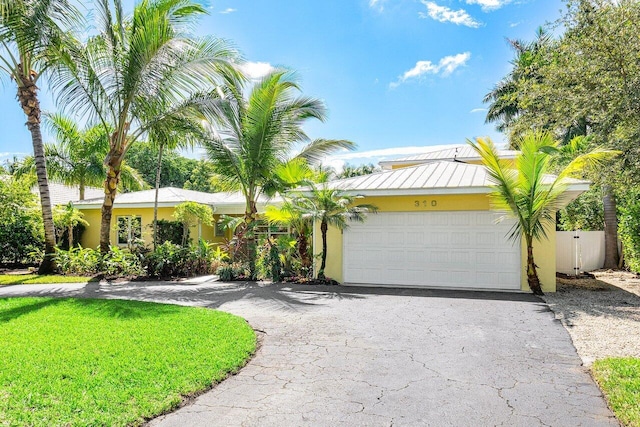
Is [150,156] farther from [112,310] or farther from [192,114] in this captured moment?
[112,310]

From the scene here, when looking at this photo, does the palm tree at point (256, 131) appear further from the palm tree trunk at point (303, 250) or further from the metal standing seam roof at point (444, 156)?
the metal standing seam roof at point (444, 156)

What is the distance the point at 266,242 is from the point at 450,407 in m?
10.7

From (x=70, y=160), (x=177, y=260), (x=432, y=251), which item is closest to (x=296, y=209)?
(x=432, y=251)

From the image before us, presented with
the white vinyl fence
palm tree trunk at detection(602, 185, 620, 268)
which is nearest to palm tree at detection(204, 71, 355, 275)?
the white vinyl fence

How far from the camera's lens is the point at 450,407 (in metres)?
4.07

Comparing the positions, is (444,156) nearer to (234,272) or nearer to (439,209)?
(439,209)

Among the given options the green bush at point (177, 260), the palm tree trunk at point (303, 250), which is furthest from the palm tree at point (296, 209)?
the green bush at point (177, 260)

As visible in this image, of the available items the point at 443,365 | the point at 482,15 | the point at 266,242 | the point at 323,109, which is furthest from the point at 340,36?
the point at 443,365

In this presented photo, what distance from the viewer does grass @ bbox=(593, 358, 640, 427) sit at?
3844 millimetres

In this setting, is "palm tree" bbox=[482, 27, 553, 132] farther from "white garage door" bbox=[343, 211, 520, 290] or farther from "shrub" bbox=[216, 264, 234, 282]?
"shrub" bbox=[216, 264, 234, 282]

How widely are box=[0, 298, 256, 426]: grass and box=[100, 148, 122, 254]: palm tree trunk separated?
598cm

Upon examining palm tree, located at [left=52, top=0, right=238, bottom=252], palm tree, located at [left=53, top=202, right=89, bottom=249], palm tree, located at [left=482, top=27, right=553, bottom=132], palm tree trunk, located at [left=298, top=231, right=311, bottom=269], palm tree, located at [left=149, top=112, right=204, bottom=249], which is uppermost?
palm tree, located at [left=482, top=27, right=553, bottom=132]

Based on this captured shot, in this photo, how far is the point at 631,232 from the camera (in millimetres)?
15008

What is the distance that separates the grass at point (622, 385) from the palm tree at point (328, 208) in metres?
7.52
